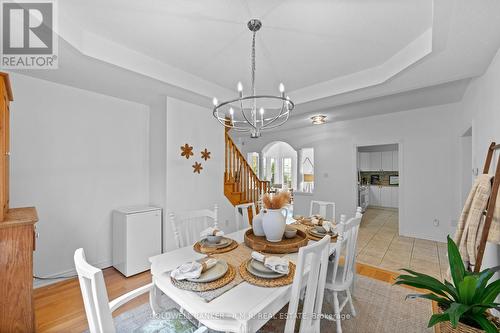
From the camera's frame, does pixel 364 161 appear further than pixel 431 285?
Yes

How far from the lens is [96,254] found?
3.02 m

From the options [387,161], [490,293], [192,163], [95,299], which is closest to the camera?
[95,299]

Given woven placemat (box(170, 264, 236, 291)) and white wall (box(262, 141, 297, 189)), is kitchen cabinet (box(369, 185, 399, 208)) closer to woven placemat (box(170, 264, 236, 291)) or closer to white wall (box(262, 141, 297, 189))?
white wall (box(262, 141, 297, 189))

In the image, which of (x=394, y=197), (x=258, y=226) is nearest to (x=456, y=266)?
(x=258, y=226)

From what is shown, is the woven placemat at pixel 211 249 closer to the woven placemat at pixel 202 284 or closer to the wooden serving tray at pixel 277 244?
the wooden serving tray at pixel 277 244

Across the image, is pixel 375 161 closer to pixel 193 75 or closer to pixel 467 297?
pixel 193 75

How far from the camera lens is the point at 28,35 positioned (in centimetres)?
185

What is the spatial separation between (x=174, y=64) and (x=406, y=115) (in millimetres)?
4456

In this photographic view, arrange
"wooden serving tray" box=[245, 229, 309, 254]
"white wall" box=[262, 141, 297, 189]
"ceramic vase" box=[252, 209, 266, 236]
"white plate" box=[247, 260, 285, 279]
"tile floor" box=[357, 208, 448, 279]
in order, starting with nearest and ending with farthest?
"white plate" box=[247, 260, 285, 279], "wooden serving tray" box=[245, 229, 309, 254], "ceramic vase" box=[252, 209, 266, 236], "tile floor" box=[357, 208, 448, 279], "white wall" box=[262, 141, 297, 189]

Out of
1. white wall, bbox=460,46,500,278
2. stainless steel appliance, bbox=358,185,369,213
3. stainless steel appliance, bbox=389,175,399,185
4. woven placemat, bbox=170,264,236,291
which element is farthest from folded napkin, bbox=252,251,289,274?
stainless steel appliance, bbox=389,175,399,185

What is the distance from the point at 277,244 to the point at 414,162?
4068 millimetres

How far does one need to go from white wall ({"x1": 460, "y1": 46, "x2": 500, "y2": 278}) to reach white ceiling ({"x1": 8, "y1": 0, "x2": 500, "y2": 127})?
16 cm

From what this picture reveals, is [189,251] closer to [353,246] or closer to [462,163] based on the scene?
[353,246]

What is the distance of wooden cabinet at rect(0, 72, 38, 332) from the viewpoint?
5.31 feet
